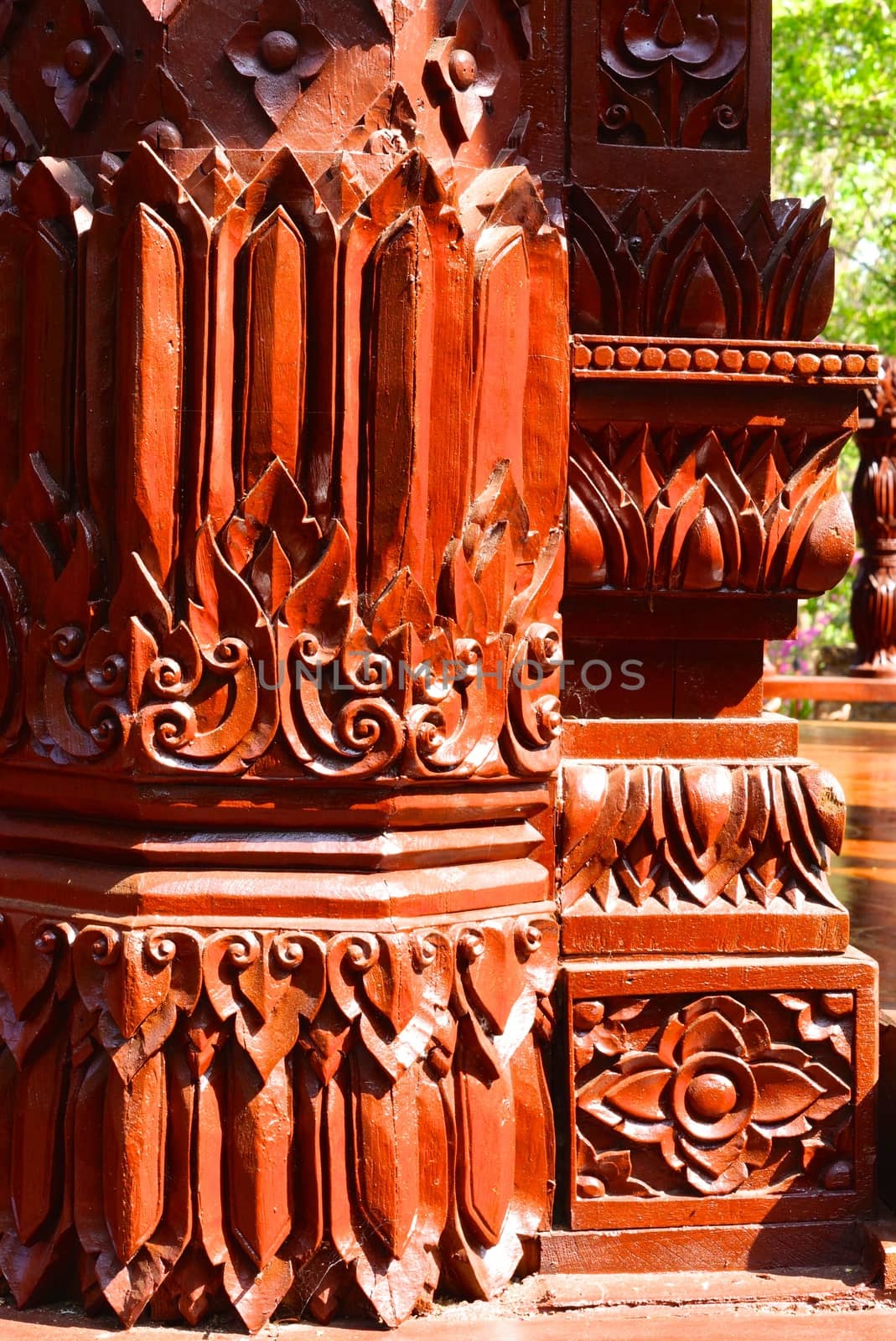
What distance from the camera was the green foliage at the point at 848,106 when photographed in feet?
43.8

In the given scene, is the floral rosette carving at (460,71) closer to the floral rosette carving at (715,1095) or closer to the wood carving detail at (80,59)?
the wood carving detail at (80,59)

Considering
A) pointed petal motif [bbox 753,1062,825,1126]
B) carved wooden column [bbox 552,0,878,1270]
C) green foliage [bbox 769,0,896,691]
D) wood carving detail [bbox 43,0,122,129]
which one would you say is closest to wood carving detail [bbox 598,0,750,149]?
carved wooden column [bbox 552,0,878,1270]

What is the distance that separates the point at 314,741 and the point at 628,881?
0.48m

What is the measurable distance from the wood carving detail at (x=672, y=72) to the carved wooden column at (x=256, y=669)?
31cm

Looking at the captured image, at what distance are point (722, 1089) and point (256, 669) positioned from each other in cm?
76

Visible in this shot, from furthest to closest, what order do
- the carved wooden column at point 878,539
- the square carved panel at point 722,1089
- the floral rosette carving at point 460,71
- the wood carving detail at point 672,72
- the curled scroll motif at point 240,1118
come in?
the carved wooden column at point 878,539
the wood carving detail at point 672,72
the square carved panel at point 722,1089
the floral rosette carving at point 460,71
the curled scroll motif at point 240,1118

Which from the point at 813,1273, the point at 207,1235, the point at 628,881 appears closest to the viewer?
the point at 207,1235

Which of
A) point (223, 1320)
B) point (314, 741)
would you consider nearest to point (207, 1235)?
A: point (223, 1320)

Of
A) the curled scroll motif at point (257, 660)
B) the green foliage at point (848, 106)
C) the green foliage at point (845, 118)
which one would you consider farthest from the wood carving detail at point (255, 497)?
the green foliage at point (848, 106)

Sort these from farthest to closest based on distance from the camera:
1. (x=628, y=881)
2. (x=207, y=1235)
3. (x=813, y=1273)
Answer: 1. (x=628, y=881)
2. (x=813, y=1273)
3. (x=207, y=1235)

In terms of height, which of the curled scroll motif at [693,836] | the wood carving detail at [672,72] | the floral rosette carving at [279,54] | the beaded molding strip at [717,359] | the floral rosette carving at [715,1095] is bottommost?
the floral rosette carving at [715,1095]

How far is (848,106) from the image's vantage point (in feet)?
45.4

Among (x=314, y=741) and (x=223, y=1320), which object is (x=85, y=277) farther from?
(x=223, y=1320)

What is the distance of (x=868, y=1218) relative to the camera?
A: 156 cm
